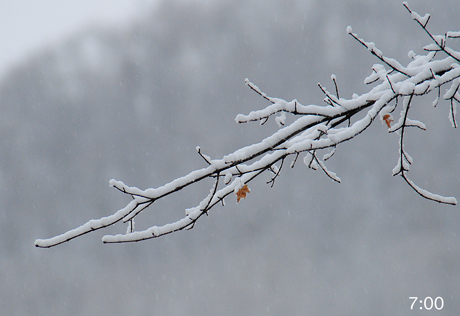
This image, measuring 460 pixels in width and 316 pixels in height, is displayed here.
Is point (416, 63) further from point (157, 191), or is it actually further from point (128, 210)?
point (128, 210)

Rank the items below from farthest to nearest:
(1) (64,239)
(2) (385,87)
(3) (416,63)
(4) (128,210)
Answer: (3) (416,63) → (2) (385,87) → (4) (128,210) → (1) (64,239)

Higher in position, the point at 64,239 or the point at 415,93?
the point at 415,93

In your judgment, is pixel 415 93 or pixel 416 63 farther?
pixel 416 63

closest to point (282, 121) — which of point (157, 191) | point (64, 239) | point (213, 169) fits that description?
point (213, 169)

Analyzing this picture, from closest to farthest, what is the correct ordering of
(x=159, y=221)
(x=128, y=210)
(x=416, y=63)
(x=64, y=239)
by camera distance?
(x=64, y=239) → (x=128, y=210) → (x=416, y=63) → (x=159, y=221)

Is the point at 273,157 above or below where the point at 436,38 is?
below

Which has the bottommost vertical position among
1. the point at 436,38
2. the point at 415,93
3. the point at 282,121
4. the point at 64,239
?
the point at 64,239

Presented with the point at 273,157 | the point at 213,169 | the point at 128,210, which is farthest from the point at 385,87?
the point at 128,210

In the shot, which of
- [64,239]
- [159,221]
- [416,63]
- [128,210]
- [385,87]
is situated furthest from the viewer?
[159,221]

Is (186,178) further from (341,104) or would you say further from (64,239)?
(341,104)
